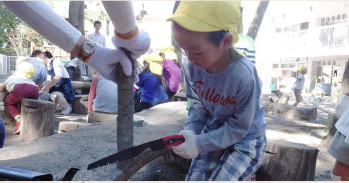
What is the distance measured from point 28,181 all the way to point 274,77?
894 inches

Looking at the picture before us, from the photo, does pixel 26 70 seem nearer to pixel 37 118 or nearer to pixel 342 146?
pixel 37 118

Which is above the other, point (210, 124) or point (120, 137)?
point (210, 124)

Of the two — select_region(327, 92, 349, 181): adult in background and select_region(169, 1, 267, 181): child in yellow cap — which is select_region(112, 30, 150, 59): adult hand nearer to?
select_region(169, 1, 267, 181): child in yellow cap

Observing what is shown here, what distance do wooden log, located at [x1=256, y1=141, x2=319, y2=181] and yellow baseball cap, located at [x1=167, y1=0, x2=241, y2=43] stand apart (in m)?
1.20

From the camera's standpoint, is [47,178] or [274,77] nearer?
[47,178]

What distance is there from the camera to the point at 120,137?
2295 millimetres

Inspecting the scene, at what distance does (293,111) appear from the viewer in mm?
7020

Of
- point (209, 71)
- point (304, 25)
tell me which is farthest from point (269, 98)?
point (304, 25)

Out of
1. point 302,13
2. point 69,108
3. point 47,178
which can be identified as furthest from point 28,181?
point 302,13

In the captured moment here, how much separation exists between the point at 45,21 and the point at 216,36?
0.88 metres

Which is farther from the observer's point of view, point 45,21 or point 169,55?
point 169,55

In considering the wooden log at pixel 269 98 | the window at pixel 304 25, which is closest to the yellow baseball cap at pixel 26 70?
the wooden log at pixel 269 98

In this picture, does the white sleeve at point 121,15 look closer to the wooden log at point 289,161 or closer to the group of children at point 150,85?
the wooden log at point 289,161

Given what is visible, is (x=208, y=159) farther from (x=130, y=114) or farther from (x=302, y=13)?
(x=302, y=13)
